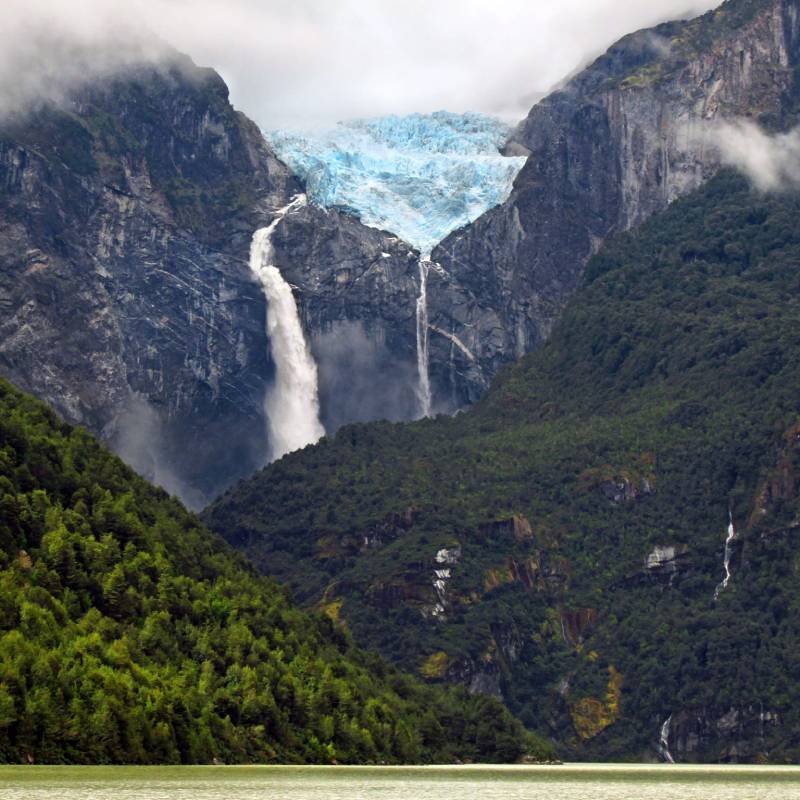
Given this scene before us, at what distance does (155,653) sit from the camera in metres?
151

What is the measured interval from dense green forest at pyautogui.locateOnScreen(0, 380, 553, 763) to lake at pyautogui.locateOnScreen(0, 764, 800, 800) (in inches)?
136

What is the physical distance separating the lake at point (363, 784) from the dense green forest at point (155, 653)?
3.47 m

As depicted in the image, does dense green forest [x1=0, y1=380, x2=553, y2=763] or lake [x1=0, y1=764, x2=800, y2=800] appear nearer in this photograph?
lake [x1=0, y1=764, x2=800, y2=800]

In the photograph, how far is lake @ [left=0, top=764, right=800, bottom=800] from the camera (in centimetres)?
11075

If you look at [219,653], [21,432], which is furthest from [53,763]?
[21,432]

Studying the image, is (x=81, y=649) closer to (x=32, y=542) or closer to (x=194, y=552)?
(x=32, y=542)

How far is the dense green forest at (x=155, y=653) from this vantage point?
426ft

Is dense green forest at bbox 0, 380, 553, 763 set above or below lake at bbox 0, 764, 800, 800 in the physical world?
above

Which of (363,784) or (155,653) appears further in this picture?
(155,653)

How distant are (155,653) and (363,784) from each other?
25574mm

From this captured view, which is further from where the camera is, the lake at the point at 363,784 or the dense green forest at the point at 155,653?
the dense green forest at the point at 155,653

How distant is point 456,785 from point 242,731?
21.3 metres

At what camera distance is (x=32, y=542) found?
154 m

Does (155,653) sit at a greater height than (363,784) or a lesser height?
greater
